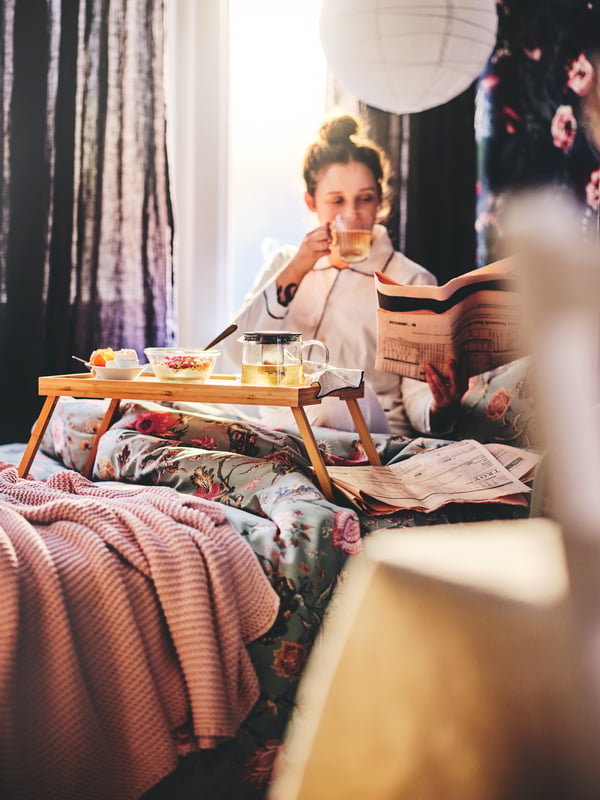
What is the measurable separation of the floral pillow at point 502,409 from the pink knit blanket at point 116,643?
85 cm

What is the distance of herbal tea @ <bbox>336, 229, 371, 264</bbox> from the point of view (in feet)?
6.53

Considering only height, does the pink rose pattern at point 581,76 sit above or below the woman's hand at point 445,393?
above

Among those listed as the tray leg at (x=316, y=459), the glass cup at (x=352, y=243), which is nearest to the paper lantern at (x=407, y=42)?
the glass cup at (x=352, y=243)

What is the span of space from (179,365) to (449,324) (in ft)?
1.78

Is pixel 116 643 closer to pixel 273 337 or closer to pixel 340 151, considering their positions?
pixel 273 337

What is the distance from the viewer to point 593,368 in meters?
0.60

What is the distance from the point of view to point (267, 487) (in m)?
1.35

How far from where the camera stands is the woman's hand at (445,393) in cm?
171

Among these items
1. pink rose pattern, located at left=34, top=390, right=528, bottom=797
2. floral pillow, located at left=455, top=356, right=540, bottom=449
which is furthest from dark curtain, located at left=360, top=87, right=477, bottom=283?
pink rose pattern, located at left=34, top=390, right=528, bottom=797

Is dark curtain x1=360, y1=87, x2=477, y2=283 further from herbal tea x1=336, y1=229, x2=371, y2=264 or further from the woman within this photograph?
herbal tea x1=336, y1=229, x2=371, y2=264

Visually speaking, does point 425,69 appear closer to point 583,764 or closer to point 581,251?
point 581,251

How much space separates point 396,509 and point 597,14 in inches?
84.9

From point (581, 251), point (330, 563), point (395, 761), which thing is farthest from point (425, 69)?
point (395, 761)

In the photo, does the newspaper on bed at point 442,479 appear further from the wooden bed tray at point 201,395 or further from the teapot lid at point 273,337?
the teapot lid at point 273,337
